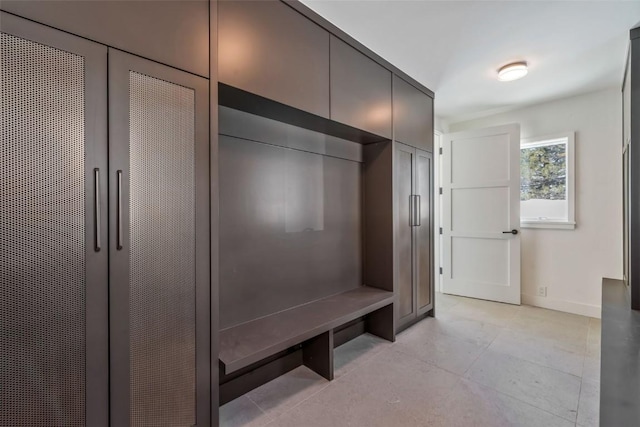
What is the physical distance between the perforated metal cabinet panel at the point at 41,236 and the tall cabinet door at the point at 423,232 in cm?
273

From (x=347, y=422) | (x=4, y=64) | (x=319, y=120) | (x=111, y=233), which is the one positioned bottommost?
(x=347, y=422)

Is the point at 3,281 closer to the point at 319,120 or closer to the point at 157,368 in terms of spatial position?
the point at 157,368

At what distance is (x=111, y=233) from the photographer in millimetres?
1202

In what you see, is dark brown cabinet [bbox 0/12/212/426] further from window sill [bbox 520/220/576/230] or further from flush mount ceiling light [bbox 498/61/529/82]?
window sill [bbox 520/220/576/230]

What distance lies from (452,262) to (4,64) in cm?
451

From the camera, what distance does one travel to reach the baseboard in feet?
10.8

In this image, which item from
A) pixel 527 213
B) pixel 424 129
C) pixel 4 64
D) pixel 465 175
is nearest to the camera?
pixel 4 64

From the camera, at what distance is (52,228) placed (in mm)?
1084

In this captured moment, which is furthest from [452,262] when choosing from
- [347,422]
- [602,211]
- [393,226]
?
[347,422]

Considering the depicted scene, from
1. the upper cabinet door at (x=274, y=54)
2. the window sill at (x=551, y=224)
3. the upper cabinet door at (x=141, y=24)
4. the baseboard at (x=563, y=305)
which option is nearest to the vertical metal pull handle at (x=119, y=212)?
the upper cabinet door at (x=141, y=24)

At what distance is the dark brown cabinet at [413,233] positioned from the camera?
2836 millimetres

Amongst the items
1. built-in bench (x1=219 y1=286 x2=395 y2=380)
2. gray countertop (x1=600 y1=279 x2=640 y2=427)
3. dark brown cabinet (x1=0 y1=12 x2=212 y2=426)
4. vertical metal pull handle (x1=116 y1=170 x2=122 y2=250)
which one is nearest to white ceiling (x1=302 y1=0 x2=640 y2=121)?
dark brown cabinet (x1=0 y1=12 x2=212 y2=426)

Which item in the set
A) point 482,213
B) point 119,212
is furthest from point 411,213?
point 119,212

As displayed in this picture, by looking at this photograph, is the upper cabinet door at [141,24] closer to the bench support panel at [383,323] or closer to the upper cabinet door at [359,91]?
the upper cabinet door at [359,91]
